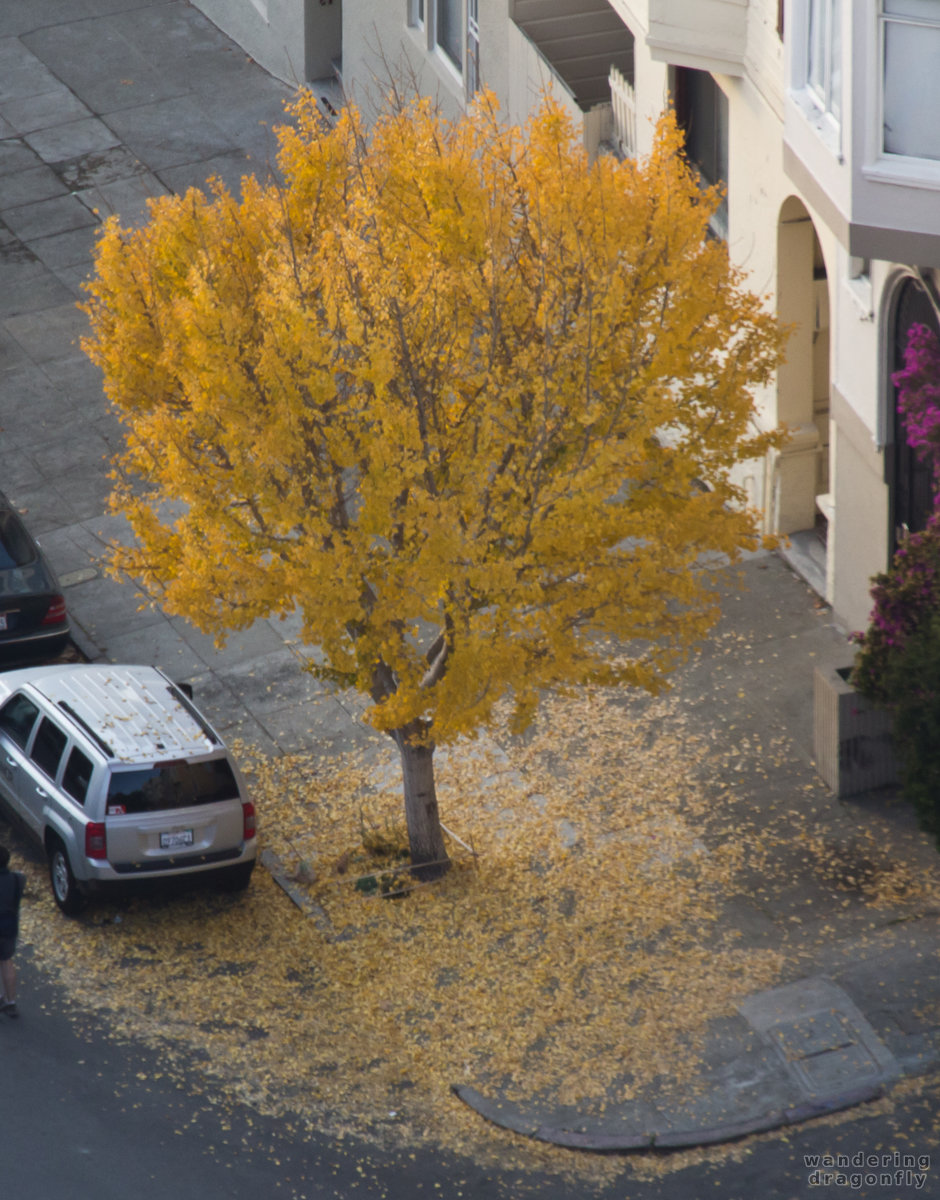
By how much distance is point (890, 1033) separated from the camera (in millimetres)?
12031

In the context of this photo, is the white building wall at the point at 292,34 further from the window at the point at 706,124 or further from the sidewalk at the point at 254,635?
the window at the point at 706,124

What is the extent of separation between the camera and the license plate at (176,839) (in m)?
13.5

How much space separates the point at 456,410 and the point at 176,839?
410 centimetres

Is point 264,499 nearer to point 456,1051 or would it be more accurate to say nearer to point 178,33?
point 456,1051

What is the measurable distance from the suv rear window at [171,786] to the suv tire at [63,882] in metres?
0.68

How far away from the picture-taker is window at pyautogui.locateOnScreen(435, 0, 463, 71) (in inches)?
901

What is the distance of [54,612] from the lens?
16.8 metres

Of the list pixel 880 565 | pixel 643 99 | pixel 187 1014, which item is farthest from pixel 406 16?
pixel 187 1014

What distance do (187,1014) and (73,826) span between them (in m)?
1.83

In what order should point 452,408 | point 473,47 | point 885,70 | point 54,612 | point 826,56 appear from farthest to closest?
1. point 473,47
2. point 54,612
3. point 826,56
4. point 452,408
5. point 885,70

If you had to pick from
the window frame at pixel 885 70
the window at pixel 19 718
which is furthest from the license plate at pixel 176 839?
the window frame at pixel 885 70

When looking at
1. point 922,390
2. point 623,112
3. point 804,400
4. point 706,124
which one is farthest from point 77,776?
point 623,112

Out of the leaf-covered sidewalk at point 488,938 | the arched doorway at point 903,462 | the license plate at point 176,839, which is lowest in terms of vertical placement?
the leaf-covered sidewalk at point 488,938

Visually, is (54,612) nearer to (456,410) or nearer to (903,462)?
(456,410)
